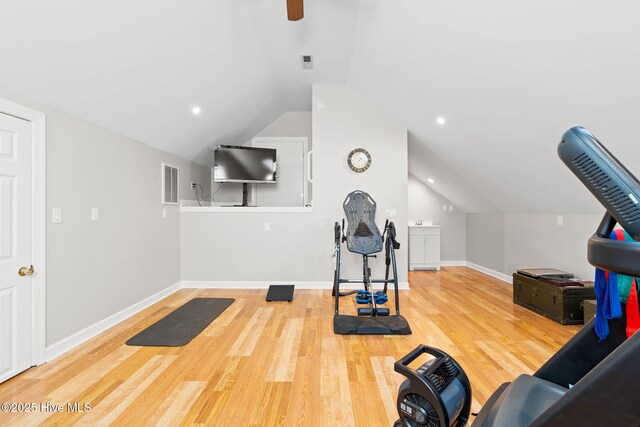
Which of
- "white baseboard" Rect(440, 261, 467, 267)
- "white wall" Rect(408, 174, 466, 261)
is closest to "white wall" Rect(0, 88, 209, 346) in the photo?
"white wall" Rect(408, 174, 466, 261)

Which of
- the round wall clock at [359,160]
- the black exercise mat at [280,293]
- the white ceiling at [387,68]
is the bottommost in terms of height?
the black exercise mat at [280,293]

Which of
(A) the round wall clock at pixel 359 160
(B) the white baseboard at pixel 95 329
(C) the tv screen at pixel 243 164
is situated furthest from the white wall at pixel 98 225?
(A) the round wall clock at pixel 359 160

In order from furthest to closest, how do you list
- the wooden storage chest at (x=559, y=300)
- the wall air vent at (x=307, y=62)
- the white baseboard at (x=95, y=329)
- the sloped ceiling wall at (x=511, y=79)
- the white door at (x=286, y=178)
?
the white door at (x=286, y=178) < the wall air vent at (x=307, y=62) < the wooden storage chest at (x=559, y=300) < the white baseboard at (x=95, y=329) < the sloped ceiling wall at (x=511, y=79)

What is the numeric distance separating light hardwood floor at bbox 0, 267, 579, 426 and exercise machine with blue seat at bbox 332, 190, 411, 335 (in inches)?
5.1

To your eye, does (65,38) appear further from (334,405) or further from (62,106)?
(334,405)

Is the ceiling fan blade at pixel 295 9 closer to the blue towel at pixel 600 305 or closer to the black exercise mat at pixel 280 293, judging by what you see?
the blue towel at pixel 600 305

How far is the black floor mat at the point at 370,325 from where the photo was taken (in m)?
2.84

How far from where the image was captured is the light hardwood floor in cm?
175

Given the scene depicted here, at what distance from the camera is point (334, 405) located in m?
1.81

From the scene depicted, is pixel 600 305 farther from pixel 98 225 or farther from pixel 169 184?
pixel 169 184

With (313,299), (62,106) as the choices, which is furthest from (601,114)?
(62,106)

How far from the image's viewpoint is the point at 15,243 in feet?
7.13

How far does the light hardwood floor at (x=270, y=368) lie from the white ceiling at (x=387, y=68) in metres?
1.78

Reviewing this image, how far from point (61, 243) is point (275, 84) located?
3.36 m
